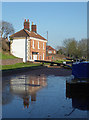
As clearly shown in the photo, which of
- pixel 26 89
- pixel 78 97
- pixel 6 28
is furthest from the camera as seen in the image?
pixel 6 28

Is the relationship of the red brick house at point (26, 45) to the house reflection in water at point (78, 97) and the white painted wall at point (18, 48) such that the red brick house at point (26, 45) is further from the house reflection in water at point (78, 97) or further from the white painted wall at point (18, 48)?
the house reflection in water at point (78, 97)

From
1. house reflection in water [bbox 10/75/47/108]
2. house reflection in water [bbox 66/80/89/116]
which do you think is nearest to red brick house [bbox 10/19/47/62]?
house reflection in water [bbox 10/75/47/108]

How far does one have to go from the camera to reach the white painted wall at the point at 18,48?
4362cm

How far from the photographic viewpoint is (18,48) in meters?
44.2

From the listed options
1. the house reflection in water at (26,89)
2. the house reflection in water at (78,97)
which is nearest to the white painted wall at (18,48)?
the house reflection in water at (26,89)

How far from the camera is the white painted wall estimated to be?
43625mm

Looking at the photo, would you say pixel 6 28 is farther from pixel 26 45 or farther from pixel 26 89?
pixel 26 89

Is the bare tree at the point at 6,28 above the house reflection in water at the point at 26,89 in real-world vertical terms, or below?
above

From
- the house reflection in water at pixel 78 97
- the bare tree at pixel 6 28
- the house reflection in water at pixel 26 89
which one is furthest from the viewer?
the bare tree at pixel 6 28

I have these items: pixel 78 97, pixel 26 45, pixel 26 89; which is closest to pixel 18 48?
pixel 26 45

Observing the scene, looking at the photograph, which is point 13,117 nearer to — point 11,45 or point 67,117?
point 67,117

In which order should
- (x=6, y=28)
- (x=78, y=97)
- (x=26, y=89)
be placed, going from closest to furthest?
(x=78, y=97)
(x=26, y=89)
(x=6, y=28)

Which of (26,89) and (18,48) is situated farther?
(18,48)

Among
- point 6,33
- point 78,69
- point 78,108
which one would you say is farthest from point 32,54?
point 78,108
